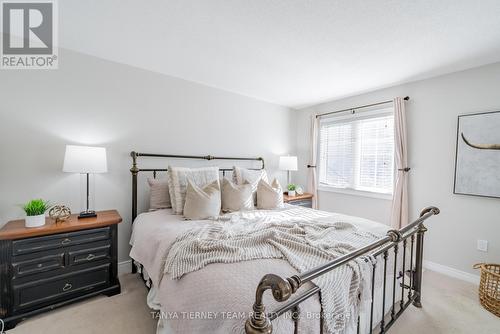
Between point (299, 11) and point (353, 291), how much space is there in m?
1.94

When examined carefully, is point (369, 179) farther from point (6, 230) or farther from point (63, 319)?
point (6, 230)

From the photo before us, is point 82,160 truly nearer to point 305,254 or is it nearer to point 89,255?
point 89,255

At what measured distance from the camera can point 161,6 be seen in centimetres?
158

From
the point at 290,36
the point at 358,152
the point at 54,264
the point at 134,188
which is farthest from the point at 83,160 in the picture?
the point at 358,152

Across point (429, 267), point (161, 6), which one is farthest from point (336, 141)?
point (161, 6)

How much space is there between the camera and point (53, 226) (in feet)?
5.90

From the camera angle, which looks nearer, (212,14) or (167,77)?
(212,14)

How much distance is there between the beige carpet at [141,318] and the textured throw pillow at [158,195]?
0.87 m

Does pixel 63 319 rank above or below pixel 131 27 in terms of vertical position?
below

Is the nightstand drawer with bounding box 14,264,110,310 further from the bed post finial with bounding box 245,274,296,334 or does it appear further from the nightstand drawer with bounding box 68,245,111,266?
the bed post finial with bounding box 245,274,296,334

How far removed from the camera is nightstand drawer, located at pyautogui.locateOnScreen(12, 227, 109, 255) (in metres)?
1.66

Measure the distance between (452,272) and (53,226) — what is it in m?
4.25

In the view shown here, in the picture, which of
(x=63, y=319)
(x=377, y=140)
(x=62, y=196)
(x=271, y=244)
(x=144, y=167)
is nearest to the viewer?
(x=271, y=244)

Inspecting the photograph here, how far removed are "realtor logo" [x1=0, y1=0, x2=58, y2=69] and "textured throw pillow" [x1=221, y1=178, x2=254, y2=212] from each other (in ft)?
7.09
